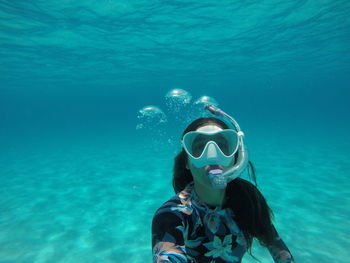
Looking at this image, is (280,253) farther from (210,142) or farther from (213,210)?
(210,142)

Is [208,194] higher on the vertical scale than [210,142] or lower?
lower

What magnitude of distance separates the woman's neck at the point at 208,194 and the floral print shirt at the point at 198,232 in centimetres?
4

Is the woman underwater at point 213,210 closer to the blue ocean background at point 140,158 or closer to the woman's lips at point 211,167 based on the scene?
the woman's lips at point 211,167

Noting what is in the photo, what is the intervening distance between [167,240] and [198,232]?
32cm

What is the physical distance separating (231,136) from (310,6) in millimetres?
19313

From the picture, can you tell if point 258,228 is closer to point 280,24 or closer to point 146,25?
point 146,25

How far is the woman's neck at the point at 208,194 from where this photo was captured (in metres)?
1.94

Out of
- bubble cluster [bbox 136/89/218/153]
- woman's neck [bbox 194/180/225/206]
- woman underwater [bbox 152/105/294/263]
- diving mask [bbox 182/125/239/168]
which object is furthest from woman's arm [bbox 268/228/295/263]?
bubble cluster [bbox 136/89/218/153]

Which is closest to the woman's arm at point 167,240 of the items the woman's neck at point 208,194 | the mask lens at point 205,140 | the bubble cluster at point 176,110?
the woman's neck at point 208,194

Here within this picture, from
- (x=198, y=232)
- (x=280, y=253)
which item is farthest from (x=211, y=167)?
(x=280, y=253)

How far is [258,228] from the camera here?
213cm

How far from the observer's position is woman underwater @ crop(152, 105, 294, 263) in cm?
172

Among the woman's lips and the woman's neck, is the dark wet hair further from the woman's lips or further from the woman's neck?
the woman's lips

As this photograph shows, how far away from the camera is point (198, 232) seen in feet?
6.17
